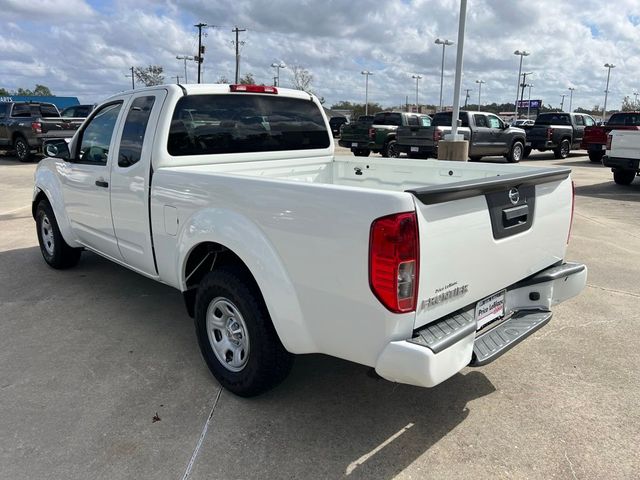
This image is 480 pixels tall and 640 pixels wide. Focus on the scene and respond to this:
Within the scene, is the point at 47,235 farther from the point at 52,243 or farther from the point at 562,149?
the point at 562,149

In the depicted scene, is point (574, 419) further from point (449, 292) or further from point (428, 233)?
point (428, 233)

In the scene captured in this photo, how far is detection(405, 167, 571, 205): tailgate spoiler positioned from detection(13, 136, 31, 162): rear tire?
60.3 ft

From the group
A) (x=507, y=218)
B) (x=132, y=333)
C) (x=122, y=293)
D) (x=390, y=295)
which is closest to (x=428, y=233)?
(x=390, y=295)

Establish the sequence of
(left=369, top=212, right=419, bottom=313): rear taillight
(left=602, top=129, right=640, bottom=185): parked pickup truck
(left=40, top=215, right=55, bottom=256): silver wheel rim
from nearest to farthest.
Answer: (left=369, top=212, right=419, bottom=313): rear taillight < (left=40, top=215, right=55, bottom=256): silver wheel rim < (left=602, top=129, right=640, bottom=185): parked pickup truck

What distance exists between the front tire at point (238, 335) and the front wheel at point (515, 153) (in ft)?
58.7

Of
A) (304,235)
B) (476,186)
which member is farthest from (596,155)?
(304,235)

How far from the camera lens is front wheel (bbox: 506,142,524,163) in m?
19.2

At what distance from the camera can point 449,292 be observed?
8.27ft

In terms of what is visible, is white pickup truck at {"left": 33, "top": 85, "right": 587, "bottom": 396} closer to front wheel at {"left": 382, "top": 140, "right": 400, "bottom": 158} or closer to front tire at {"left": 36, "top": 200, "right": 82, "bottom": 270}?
front tire at {"left": 36, "top": 200, "right": 82, "bottom": 270}

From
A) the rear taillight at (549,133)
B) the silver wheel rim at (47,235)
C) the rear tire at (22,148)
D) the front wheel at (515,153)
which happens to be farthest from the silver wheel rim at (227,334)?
the rear taillight at (549,133)

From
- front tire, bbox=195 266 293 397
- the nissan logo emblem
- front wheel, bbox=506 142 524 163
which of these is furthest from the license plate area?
front wheel, bbox=506 142 524 163

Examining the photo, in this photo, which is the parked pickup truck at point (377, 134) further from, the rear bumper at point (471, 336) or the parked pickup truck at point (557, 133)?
the rear bumper at point (471, 336)

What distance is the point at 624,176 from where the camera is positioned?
13477mm

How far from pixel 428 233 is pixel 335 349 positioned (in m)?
0.75
